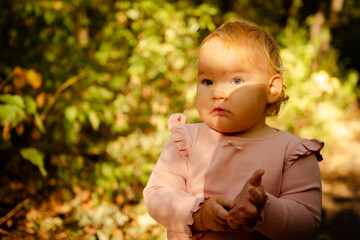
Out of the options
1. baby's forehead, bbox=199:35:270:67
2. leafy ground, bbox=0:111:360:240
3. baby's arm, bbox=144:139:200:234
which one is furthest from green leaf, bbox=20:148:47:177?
baby's forehead, bbox=199:35:270:67

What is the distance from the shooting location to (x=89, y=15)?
3627 millimetres

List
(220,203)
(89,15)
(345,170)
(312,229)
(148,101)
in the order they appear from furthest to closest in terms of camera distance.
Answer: (345,170)
(89,15)
(148,101)
(312,229)
(220,203)

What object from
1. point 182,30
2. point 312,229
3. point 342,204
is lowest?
point 342,204

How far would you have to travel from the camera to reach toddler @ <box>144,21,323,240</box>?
41.9 inches

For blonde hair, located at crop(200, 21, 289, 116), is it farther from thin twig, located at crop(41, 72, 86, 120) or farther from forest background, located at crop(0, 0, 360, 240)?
thin twig, located at crop(41, 72, 86, 120)

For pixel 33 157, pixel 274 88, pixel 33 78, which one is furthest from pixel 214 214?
pixel 33 78

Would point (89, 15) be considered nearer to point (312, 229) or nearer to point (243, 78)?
point (243, 78)

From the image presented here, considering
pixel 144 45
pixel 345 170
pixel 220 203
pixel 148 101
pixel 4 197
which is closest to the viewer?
pixel 220 203

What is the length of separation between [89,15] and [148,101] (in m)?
1.14

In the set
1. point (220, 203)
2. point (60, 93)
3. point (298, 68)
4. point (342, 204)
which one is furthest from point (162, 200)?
point (298, 68)

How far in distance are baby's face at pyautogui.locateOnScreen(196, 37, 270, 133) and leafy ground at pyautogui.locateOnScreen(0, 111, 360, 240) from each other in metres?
1.35

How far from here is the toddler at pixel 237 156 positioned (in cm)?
107

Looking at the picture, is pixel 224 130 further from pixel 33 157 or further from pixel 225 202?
pixel 33 157

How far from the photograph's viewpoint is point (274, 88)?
3.91ft
